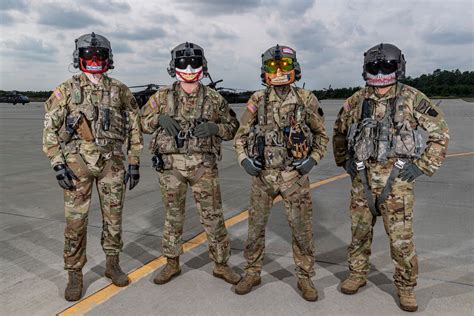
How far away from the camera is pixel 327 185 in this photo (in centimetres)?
834

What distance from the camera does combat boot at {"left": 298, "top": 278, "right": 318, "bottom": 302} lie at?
12.6 ft

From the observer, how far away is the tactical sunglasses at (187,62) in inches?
165

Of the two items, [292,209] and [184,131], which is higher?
[184,131]

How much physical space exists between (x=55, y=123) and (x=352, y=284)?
10.3ft

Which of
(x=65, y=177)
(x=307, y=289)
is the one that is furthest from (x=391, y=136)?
(x=65, y=177)

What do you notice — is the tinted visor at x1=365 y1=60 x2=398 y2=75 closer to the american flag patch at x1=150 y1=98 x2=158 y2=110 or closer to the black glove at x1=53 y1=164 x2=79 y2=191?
the american flag patch at x1=150 y1=98 x2=158 y2=110

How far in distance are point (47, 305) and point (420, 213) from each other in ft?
17.0

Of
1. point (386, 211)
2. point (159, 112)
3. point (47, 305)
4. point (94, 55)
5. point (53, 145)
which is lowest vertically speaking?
point (47, 305)

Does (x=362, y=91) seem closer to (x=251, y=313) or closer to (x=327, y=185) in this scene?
(x=251, y=313)

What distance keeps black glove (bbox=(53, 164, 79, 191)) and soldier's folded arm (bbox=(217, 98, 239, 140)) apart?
1446 millimetres

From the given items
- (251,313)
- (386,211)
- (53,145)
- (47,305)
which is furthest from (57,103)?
(386,211)

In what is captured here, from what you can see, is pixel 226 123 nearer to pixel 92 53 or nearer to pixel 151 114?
pixel 151 114

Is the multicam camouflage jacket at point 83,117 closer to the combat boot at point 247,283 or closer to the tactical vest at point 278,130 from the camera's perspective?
the tactical vest at point 278,130

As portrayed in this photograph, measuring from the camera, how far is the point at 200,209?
432 cm
